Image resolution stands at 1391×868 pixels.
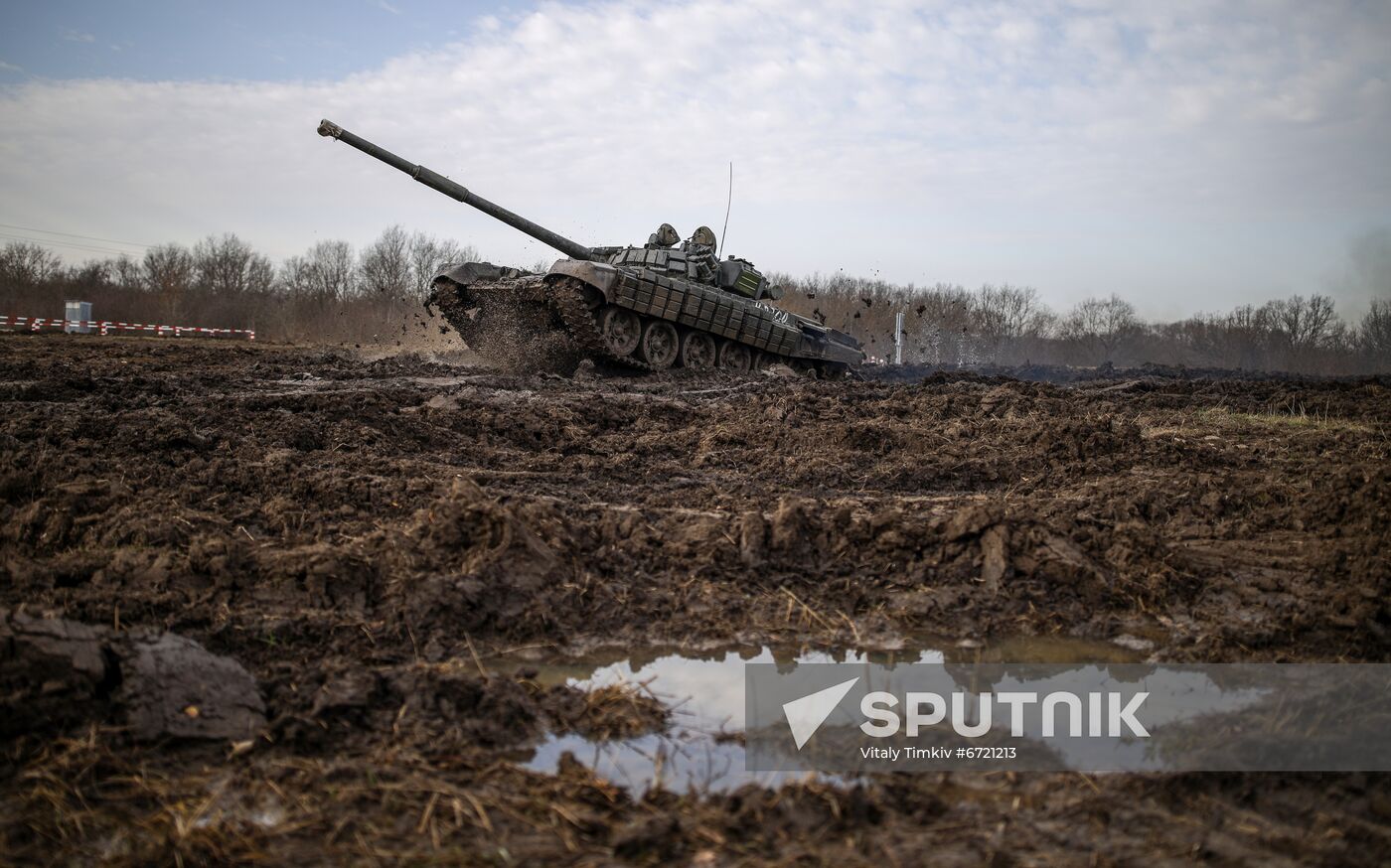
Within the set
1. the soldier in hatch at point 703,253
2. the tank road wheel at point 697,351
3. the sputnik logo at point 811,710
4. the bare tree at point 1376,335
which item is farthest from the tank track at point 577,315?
the bare tree at point 1376,335

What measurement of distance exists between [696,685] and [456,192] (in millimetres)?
13688

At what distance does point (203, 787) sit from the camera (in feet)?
11.3

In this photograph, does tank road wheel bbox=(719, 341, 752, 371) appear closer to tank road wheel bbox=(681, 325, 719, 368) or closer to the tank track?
tank road wheel bbox=(681, 325, 719, 368)

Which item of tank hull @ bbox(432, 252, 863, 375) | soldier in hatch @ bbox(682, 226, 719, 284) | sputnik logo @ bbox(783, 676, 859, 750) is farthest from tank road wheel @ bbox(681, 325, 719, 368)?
sputnik logo @ bbox(783, 676, 859, 750)

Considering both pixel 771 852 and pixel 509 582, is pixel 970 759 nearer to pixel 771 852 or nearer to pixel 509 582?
pixel 771 852

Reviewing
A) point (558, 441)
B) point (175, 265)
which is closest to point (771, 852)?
point (558, 441)

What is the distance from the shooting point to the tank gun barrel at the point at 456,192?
1491 cm

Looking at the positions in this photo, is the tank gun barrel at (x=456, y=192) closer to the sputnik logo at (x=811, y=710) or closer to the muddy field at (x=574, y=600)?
the muddy field at (x=574, y=600)

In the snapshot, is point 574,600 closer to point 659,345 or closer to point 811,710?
point 811,710

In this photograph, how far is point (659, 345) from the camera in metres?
18.1

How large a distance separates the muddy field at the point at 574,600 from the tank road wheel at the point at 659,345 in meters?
6.31

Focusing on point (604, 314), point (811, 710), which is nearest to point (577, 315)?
point (604, 314)

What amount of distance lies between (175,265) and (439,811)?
5541 cm

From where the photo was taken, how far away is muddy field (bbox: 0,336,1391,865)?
3.27 meters
